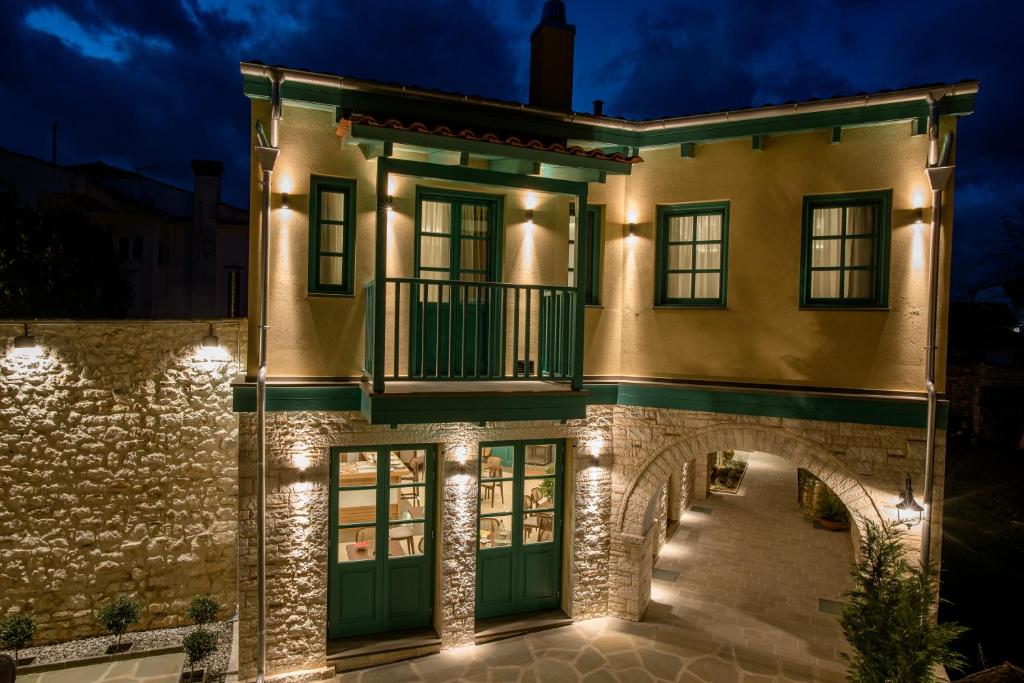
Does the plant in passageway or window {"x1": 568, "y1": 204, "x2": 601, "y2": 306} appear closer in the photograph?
the plant in passageway

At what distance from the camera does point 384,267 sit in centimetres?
689

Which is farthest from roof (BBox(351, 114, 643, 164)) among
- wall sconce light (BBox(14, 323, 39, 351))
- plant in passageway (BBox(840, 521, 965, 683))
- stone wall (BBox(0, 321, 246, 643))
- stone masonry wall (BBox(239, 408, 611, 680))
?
plant in passageway (BBox(840, 521, 965, 683))

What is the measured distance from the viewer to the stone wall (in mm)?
7648

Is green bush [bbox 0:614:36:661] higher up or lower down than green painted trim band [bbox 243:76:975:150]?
lower down

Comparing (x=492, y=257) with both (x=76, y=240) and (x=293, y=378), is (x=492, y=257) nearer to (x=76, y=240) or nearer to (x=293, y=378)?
(x=293, y=378)

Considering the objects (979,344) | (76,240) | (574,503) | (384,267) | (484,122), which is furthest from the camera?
(979,344)

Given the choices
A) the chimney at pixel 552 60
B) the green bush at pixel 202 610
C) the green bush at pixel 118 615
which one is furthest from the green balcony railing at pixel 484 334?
the green bush at pixel 118 615

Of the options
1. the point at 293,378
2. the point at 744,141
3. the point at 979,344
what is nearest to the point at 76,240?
the point at 293,378

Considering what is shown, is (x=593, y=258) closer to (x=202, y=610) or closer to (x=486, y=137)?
(x=486, y=137)

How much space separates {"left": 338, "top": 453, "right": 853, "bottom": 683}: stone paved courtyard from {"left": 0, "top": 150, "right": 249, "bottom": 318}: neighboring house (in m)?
13.0

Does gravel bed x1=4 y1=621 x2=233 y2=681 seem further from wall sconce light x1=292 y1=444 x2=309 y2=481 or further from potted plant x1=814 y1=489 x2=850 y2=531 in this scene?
potted plant x1=814 y1=489 x2=850 y2=531

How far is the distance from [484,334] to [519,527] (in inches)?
119

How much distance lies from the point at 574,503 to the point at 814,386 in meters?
3.74

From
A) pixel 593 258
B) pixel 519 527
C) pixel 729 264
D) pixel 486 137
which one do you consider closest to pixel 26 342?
pixel 486 137
